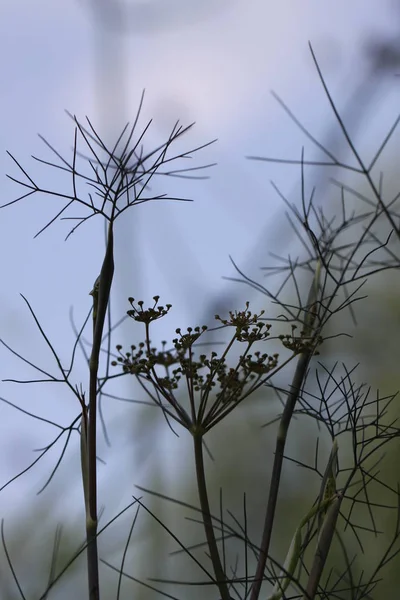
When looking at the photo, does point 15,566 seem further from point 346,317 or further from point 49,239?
point 346,317

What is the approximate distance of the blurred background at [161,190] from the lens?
73 centimetres

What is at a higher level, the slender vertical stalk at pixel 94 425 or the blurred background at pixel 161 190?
the blurred background at pixel 161 190

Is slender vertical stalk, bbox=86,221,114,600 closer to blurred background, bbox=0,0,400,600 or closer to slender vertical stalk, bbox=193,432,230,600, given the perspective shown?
slender vertical stalk, bbox=193,432,230,600

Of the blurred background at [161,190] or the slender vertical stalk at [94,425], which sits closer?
the slender vertical stalk at [94,425]

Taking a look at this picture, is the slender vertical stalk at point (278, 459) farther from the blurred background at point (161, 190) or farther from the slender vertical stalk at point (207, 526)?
the blurred background at point (161, 190)

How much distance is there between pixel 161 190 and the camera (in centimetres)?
85

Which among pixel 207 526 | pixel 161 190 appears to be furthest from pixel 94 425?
pixel 161 190

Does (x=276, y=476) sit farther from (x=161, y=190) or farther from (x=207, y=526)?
(x=161, y=190)

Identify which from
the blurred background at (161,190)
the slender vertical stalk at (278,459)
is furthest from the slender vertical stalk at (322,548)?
the blurred background at (161,190)

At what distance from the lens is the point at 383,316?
1222mm

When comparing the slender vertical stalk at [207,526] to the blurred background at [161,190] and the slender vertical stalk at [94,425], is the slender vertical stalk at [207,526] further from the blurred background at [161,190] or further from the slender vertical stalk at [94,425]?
the blurred background at [161,190]

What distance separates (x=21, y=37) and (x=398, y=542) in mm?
848

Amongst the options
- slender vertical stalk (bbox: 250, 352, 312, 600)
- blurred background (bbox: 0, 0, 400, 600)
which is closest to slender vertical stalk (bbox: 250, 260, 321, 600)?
slender vertical stalk (bbox: 250, 352, 312, 600)

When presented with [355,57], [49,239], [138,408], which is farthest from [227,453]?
[355,57]
